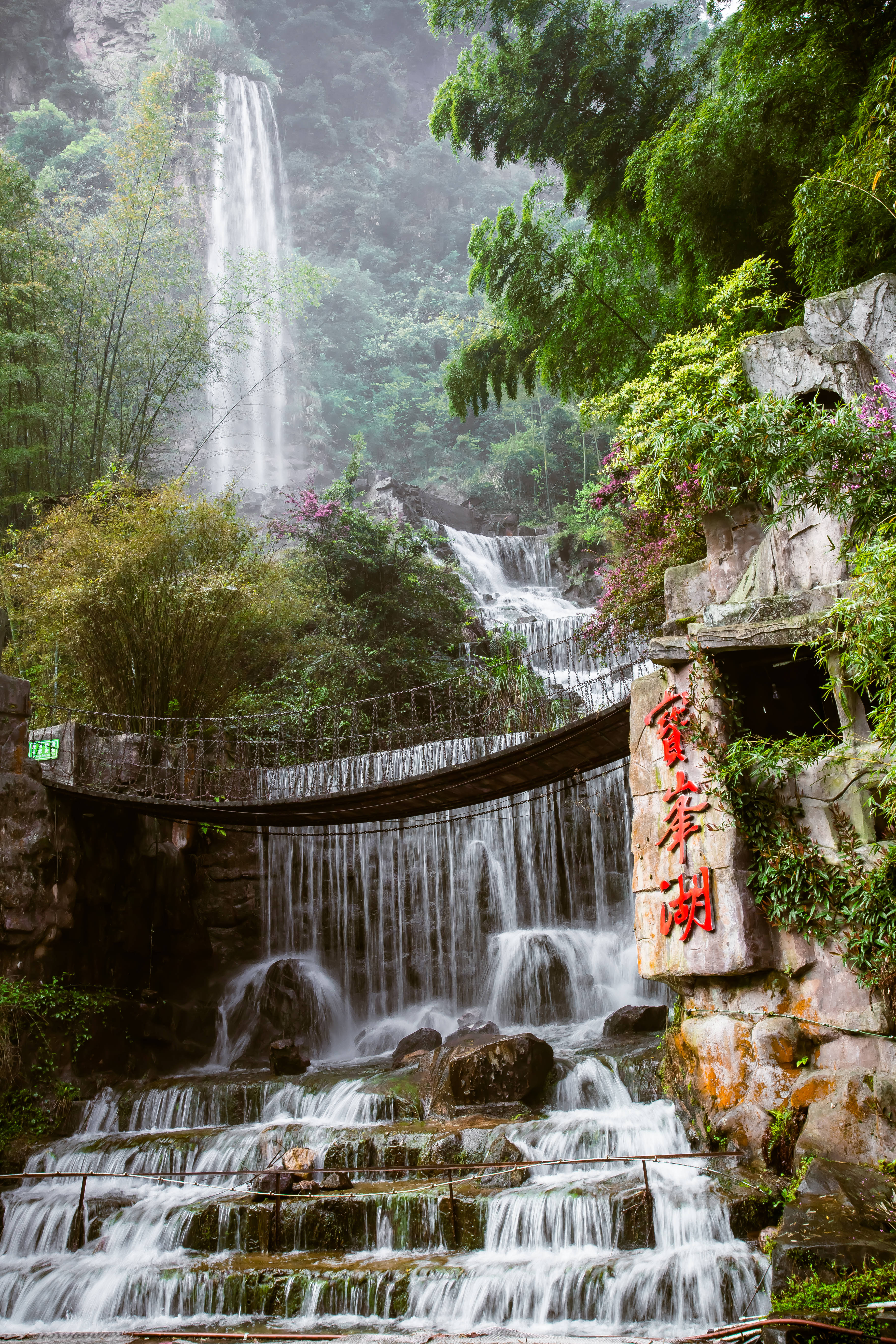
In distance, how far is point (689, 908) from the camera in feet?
19.4

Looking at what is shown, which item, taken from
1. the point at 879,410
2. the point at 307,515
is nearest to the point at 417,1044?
the point at 879,410

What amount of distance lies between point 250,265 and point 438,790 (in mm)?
22324

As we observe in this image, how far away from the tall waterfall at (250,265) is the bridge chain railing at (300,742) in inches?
580

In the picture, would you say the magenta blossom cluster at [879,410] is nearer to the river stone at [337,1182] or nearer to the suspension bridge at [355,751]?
the suspension bridge at [355,751]

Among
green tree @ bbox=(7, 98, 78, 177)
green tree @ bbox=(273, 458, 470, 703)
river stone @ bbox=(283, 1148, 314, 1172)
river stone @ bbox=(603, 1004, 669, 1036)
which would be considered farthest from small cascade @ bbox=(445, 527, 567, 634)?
green tree @ bbox=(7, 98, 78, 177)

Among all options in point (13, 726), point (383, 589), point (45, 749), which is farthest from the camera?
point (383, 589)

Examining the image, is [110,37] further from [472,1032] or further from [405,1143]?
[405,1143]

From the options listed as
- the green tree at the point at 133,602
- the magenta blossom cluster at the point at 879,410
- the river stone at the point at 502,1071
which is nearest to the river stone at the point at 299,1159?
the river stone at the point at 502,1071

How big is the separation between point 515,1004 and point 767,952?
4.52 metres

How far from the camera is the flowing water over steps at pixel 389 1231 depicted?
16.0 feet

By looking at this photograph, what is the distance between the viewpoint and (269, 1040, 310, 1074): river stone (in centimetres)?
901

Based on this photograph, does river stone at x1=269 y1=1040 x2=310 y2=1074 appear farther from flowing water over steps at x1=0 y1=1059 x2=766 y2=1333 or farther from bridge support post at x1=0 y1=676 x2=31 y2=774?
bridge support post at x1=0 y1=676 x2=31 y2=774

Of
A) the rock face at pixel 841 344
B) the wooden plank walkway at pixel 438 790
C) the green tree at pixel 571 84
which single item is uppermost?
the green tree at pixel 571 84

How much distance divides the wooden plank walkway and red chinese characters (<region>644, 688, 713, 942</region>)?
538 mm
